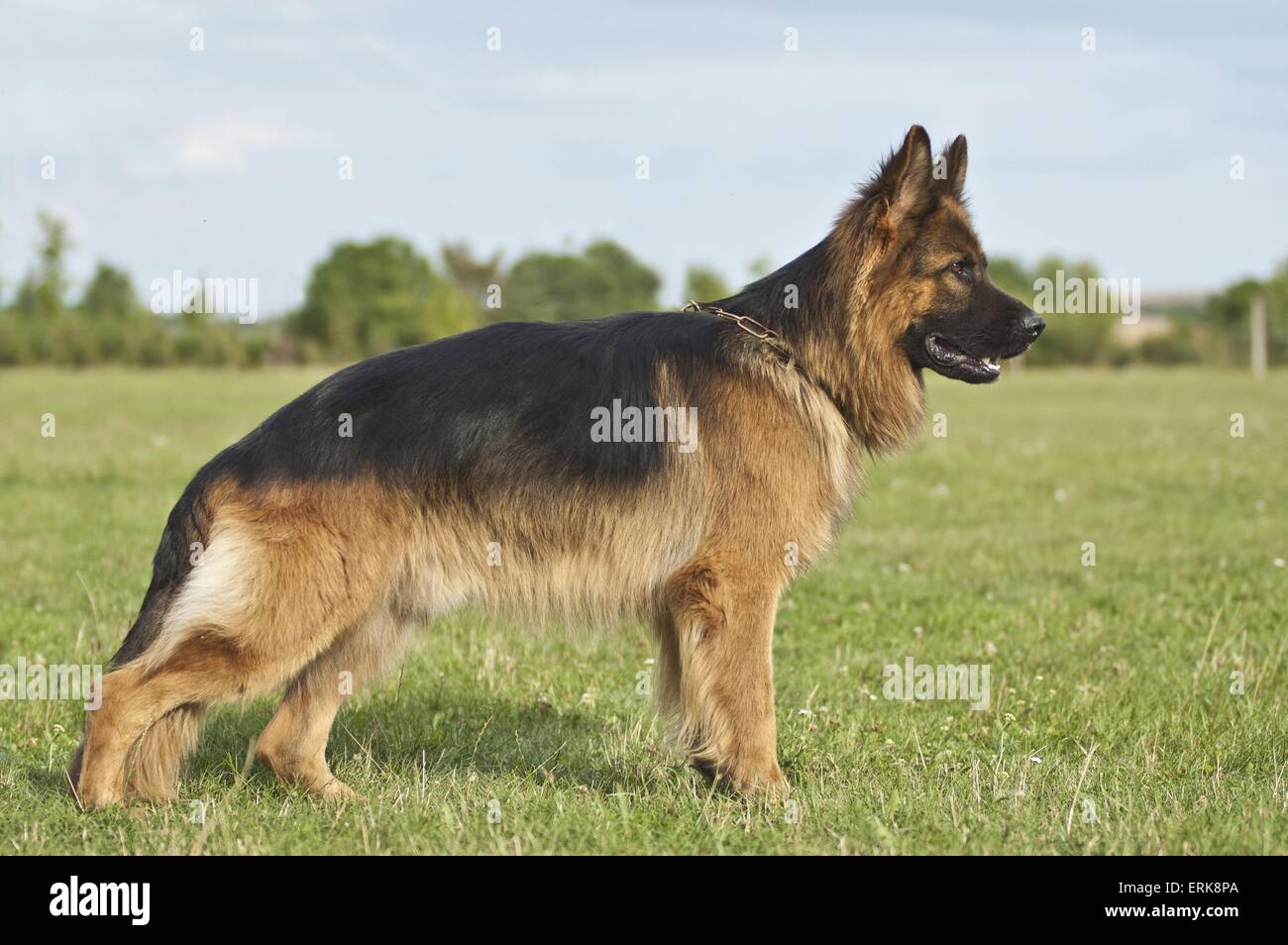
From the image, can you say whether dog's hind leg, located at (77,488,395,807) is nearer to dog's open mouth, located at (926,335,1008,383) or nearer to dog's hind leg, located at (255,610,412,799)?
dog's hind leg, located at (255,610,412,799)

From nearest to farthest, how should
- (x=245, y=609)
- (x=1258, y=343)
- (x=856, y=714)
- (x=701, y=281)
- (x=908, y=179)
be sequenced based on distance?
(x=245, y=609), (x=908, y=179), (x=856, y=714), (x=1258, y=343), (x=701, y=281)

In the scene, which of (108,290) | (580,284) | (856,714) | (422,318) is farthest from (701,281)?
(856,714)

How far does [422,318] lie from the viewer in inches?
2266

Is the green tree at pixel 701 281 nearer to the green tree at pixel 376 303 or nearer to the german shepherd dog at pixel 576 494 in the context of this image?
the green tree at pixel 376 303

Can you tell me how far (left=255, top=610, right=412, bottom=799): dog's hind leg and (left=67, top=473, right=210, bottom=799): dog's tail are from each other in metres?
0.51

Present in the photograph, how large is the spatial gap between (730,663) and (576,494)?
2.97 ft

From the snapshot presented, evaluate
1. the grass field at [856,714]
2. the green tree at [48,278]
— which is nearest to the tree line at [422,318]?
the green tree at [48,278]

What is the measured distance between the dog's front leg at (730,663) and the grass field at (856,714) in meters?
0.19

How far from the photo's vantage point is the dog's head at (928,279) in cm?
505

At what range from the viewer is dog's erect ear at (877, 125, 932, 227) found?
16.3 feet

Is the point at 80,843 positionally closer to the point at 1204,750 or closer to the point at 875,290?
the point at 875,290

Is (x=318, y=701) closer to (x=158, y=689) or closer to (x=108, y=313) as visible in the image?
(x=158, y=689)

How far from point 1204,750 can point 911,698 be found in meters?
1.46

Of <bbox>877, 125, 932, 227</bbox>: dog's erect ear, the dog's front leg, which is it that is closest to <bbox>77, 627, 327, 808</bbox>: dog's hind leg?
the dog's front leg
